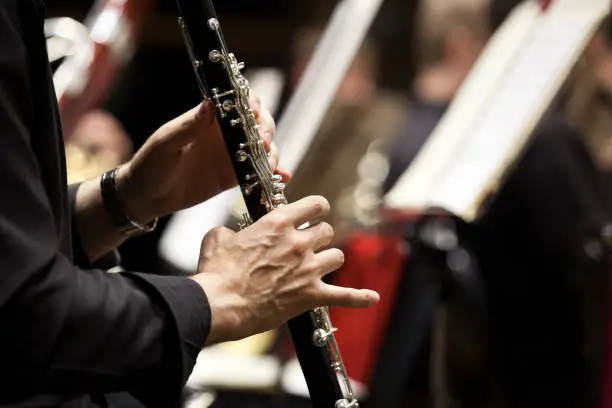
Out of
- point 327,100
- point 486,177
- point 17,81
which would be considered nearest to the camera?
point 17,81

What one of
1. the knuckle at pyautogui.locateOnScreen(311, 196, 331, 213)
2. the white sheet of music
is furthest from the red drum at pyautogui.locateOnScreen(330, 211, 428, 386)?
the knuckle at pyautogui.locateOnScreen(311, 196, 331, 213)

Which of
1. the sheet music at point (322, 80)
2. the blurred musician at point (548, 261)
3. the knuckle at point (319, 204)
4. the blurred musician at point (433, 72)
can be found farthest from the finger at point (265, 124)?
the blurred musician at point (548, 261)

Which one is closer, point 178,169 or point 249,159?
point 249,159

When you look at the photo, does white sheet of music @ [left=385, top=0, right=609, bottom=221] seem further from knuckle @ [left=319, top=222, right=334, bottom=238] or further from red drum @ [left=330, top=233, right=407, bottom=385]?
knuckle @ [left=319, top=222, right=334, bottom=238]

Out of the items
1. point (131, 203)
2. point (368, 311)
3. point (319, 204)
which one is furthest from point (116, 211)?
point (368, 311)

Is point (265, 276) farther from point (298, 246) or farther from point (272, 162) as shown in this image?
point (272, 162)

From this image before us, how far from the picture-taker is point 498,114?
2.28 m

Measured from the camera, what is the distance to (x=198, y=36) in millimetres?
1320

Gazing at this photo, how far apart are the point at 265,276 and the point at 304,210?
0.09 m

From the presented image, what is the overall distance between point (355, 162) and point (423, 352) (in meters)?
0.67

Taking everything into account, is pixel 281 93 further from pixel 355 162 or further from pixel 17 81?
pixel 17 81

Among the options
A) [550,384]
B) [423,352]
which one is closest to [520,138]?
[423,352]

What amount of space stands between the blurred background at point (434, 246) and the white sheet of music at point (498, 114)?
6cm

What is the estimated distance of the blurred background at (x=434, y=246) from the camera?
2469 mm
